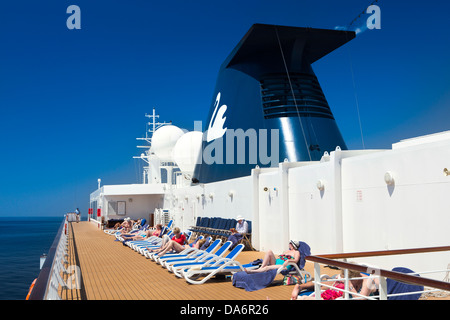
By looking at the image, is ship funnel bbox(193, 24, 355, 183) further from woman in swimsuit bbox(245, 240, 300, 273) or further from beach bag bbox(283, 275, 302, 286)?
beach bag bbox(283, 275, 302, 286)

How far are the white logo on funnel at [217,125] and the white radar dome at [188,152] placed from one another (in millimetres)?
4939

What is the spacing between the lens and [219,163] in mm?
14500

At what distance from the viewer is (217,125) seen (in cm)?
1512

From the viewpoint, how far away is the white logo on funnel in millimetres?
14594

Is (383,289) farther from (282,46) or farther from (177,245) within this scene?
(282,46)

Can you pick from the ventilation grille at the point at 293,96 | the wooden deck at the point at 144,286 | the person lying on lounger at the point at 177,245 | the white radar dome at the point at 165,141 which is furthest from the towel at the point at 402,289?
the white radar dome at the point at 165,141

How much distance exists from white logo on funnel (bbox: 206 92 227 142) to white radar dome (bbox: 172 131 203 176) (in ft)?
16.2

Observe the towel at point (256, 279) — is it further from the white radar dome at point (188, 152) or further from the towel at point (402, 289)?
the white radar dome at point (188, 152)

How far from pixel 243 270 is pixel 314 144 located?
19.3ft

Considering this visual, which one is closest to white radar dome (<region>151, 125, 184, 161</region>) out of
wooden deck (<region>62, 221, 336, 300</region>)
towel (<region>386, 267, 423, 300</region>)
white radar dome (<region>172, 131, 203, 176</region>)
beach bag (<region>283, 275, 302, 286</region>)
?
white radar dome (<region>172, 131, 203, 176</region>)

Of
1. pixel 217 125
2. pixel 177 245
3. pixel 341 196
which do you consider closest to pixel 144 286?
pixel 177 245

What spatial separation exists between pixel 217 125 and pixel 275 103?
10.9 feet
